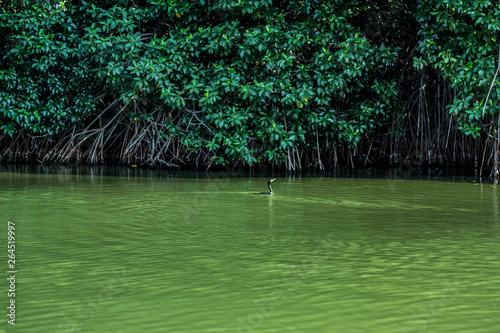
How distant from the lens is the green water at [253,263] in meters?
2.82

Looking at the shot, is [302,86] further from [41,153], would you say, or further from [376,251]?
[376,251]

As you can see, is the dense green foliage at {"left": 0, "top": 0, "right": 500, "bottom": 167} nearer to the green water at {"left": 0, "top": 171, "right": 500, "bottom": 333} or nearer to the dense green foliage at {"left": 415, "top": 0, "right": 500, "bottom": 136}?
the dense green foliage at {"left": 415, "top": 0, "right": 500, "bottom": 136}

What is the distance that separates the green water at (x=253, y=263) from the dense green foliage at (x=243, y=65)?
8.75 feet

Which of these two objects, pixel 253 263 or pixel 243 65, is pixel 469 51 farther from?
pixel 253 263

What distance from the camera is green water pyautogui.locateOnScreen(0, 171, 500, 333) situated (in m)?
2.82

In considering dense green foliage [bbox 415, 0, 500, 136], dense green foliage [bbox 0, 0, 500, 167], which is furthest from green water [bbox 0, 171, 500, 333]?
dense green foliage [bbox 0, 0, 500, 167]

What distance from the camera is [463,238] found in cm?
449

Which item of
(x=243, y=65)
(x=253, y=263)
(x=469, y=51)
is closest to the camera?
(x=253, y=263)

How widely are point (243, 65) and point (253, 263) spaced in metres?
5.71

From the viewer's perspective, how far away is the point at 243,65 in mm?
9180

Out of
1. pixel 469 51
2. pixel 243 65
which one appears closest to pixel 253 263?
pixel 243 65

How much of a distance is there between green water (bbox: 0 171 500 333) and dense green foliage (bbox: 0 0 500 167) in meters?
2.67

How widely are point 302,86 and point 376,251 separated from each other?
218 inches

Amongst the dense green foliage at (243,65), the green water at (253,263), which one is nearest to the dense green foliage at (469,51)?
the dense green foliage at (243,65)
